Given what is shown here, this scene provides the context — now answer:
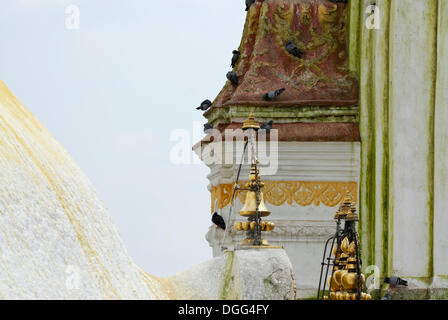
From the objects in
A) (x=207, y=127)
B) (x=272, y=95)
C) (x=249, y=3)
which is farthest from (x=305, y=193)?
(x=249, y=3)

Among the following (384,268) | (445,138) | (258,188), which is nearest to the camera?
(258,188)

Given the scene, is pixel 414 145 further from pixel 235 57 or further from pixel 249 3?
pixel 249 3

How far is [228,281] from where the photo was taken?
488cm

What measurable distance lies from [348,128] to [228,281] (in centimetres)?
529

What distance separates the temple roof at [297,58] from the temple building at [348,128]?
1 cm

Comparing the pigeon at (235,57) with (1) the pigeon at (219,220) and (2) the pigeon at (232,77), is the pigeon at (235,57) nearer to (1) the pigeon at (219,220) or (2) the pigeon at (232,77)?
(2) the pigeon at (232,77)

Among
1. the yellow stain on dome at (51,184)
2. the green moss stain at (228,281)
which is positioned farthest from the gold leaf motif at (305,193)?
the yellow stain on dome at (51,184)

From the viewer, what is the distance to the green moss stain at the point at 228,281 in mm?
4828

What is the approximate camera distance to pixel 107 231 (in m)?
4.70

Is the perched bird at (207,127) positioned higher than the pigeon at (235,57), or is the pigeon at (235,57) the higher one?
the pigeon at (235,57)

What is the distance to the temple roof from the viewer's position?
10180 mm
